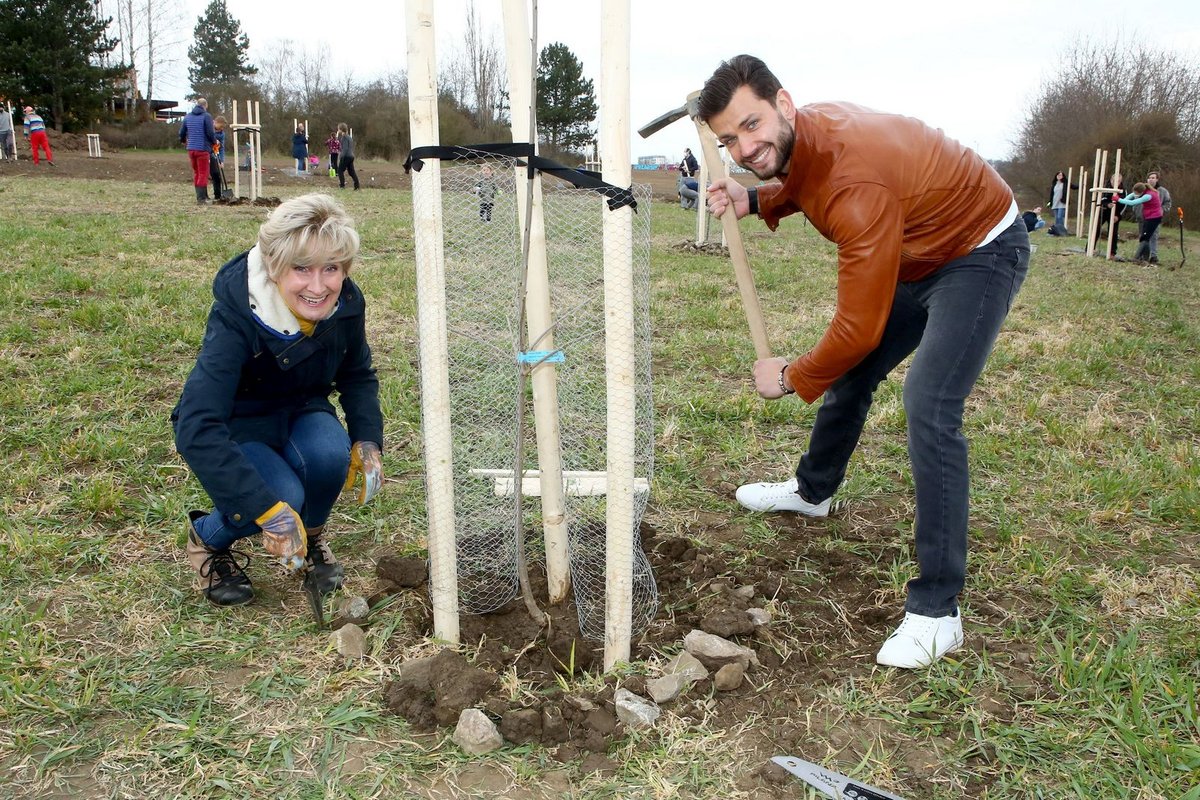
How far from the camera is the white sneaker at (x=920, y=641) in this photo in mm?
2500

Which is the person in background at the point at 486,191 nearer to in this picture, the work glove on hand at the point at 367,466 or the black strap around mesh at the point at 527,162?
the black strap around mesh at the point at 527,162

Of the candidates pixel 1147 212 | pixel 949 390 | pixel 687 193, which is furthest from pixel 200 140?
pixel 1147 212

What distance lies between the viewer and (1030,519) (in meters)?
3.55

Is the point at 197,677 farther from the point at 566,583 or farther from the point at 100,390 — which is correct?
the point at 100,390

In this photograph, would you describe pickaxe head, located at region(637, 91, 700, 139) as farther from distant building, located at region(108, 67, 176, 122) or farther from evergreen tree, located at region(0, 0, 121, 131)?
distant building, located at region(108, 67, 176, 122)

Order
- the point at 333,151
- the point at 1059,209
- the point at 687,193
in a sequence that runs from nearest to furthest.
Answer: the point at 687,193 → the point at 1059,209 → the point at 333,151

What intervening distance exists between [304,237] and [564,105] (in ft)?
135

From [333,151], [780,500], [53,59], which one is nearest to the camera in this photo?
[780,500]

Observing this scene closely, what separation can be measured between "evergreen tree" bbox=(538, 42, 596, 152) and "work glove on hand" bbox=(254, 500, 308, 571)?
117ft

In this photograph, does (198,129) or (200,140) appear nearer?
(198,129)

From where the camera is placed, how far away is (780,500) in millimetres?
3498

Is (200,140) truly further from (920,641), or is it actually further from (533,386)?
(920,641)

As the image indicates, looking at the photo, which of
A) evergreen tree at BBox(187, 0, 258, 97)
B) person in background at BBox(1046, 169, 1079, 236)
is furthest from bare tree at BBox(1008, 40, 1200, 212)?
evergreen tree at BBox(187, 0, 258, 97)

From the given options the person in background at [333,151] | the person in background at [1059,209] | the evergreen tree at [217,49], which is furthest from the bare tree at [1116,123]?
the evergreen tree at [217,49]
